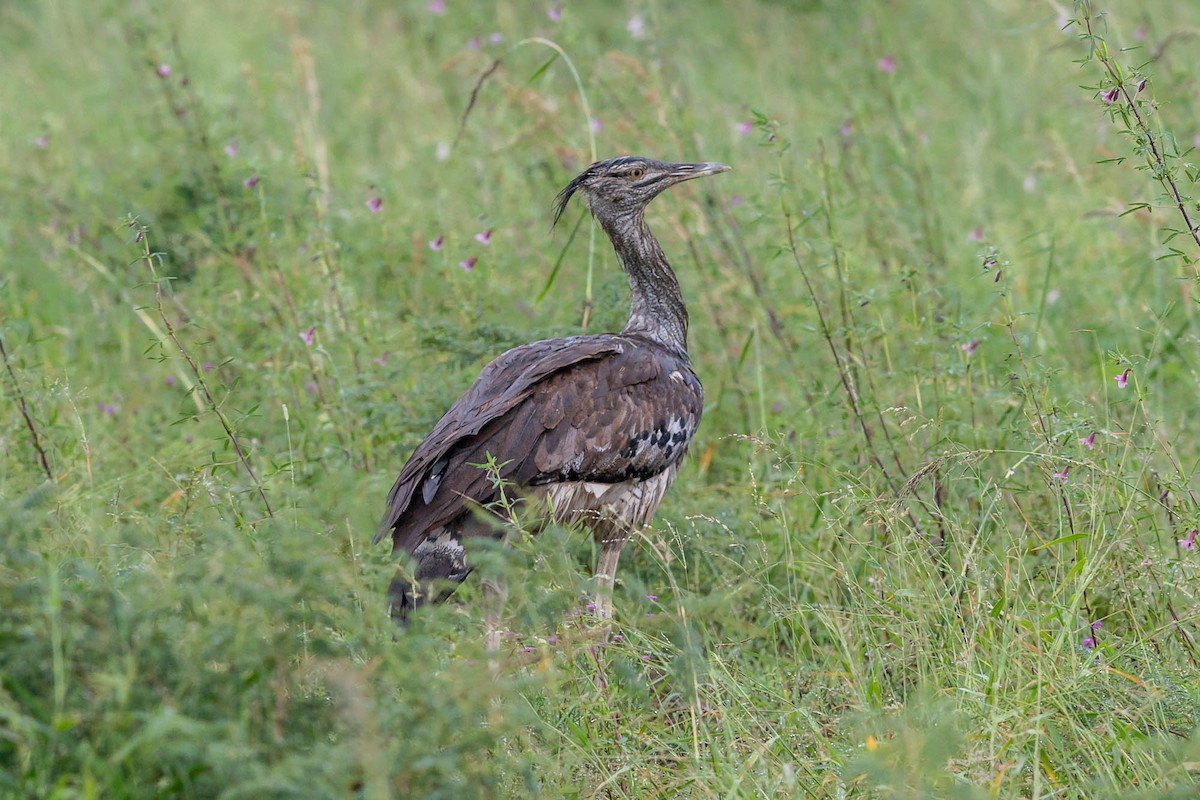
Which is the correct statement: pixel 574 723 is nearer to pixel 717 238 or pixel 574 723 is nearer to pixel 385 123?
pixel 717 238

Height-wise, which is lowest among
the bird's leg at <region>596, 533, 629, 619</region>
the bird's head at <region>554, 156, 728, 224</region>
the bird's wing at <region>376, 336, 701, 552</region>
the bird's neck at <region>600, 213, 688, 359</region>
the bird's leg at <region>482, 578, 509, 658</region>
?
the bird's leg at <region>596, 533, 629, 619</region>

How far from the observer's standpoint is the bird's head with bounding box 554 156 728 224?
16.8 ft

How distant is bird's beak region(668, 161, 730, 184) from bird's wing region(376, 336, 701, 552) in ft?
2.47

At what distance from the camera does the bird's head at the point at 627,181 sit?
512 centimetres

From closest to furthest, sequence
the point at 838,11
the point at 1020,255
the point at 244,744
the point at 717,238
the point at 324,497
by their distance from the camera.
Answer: the point at 244,744, the point at 324,497, the point at 717,238, the point at 1020,255, the point at 838,11

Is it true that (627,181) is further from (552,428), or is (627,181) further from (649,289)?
(552,428)

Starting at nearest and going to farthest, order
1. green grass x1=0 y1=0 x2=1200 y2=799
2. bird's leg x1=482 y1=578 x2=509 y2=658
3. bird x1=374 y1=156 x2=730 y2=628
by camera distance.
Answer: green grass x1=0 y1=0 x2=1200 y2=799
bird's leg x1=482 y1=578 x2=509 y2=658
bird x1=374 y1=156 x2=730 y2=628

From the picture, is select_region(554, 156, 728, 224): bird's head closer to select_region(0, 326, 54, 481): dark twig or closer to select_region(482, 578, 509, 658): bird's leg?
select_region(482, 578, 509, 658): bird's leg

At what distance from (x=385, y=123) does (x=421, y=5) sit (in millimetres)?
1314

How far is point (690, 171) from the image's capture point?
16.7 ft

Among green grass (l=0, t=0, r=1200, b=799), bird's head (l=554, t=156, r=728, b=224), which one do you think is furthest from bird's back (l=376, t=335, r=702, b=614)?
bird's head (l=554, t=156, r=728, b=224)

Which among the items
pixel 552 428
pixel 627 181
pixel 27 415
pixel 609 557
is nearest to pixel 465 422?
pixel 552 428

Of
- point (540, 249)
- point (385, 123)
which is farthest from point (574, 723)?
point (385, 123)

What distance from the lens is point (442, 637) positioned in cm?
302
